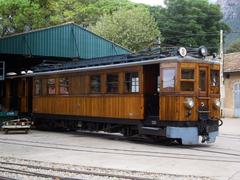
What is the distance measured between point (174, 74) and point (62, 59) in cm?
1620

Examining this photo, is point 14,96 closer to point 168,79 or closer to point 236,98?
point 168,79

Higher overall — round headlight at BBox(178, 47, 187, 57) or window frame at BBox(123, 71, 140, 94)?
round headlight at BBox(178, 47, 187, 57)

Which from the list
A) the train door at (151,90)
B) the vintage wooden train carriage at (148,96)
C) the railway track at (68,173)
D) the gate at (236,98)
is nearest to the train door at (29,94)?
the vintage wooden train carriage at (148,96)

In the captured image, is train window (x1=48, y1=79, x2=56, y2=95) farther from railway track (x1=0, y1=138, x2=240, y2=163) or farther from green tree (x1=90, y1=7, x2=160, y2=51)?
green tree (x1=90, y1=7, x2=160, y2=51)

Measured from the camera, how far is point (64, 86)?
22.8m

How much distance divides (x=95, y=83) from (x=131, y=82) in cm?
249

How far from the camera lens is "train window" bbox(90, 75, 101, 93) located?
793 inches

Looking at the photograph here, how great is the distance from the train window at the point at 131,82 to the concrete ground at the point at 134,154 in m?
1.94

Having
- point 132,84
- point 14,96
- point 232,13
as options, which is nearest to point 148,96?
point 132,84

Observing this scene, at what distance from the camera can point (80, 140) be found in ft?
64.6

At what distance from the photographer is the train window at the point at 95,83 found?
20.1 metres

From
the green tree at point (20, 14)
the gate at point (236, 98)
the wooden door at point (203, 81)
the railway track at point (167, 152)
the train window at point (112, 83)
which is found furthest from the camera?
the green tree at point (20, 14)

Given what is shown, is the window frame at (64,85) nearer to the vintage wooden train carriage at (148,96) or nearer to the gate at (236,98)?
the vintage wooden train carriage at (148,96)

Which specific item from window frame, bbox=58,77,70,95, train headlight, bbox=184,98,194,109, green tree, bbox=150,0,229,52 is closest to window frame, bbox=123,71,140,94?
train headlight, bbox=184,98,194,109
